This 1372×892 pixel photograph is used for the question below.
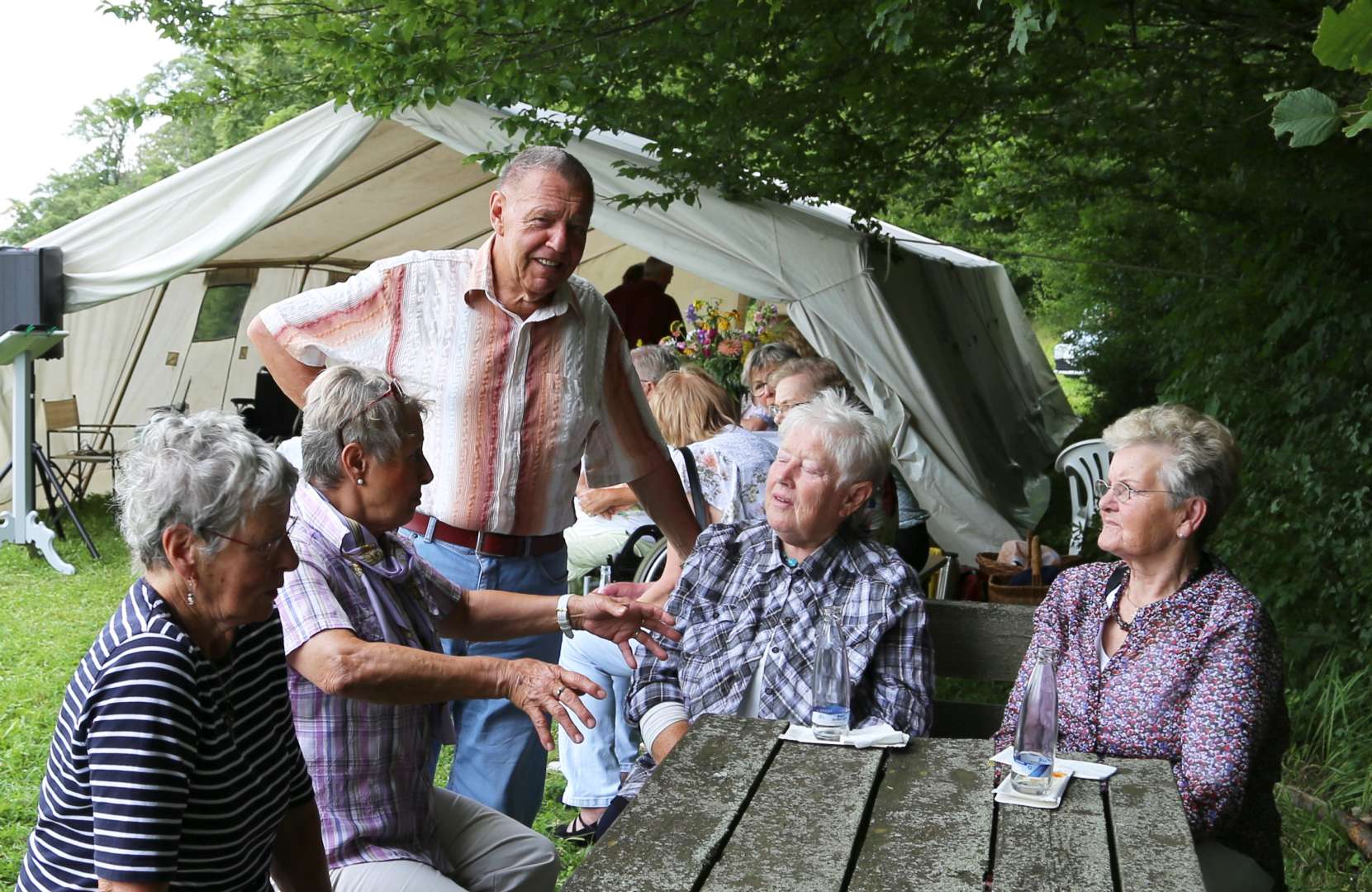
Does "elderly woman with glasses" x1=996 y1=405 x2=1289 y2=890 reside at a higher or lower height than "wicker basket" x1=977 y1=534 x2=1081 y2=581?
higher

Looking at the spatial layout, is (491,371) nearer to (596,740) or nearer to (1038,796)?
(1038,796)

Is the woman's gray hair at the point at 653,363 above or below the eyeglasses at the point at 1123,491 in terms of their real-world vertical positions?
below

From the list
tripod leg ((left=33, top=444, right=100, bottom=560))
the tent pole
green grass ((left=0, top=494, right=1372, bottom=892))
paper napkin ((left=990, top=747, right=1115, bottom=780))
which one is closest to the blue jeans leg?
green grass ((left=0, top=494, right=1372, bottom=892))

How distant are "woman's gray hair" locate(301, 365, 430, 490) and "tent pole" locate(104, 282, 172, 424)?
411 inches

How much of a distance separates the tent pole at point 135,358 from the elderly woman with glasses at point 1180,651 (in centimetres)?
1085

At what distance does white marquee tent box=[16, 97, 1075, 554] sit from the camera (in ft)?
26.4

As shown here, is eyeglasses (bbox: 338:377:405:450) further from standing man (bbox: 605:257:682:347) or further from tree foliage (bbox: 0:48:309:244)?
tree foliage (bbox: 0:48:309:244)

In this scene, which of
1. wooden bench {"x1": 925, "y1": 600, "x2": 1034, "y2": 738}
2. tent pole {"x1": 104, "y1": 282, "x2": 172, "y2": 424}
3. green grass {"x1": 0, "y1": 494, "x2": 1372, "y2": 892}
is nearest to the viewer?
wooden bench {"x1": 925, "y1": 600, "x2": 1034, "y2": 738}

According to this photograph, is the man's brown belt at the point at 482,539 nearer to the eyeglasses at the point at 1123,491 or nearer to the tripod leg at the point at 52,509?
the eyeglasses at the point at 1123,491

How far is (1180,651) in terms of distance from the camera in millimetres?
2816

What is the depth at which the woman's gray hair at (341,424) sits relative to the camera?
8.60 ft

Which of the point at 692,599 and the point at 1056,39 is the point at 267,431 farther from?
the point at 692,599

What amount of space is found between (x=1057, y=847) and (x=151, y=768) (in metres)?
1.38

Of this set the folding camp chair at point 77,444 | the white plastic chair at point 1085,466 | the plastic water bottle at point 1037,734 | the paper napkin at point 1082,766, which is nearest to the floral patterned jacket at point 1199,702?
the paper napkin at point 1082,766
